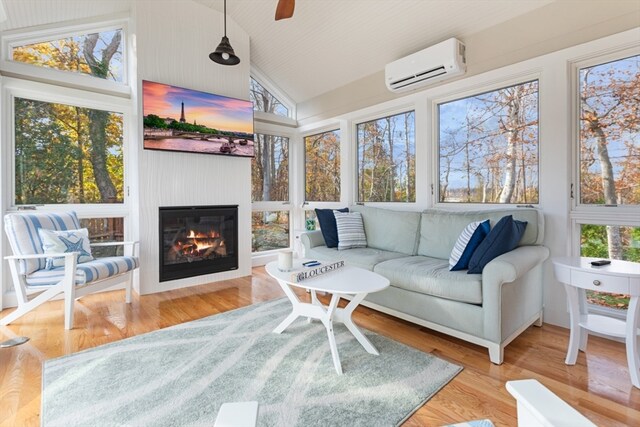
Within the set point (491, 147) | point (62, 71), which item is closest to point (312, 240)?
point (491, 147)

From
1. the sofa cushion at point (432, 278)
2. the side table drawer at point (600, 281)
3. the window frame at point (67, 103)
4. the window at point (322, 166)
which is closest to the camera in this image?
the side table drawer at point (600, 281)

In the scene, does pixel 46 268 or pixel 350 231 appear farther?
pixel 350 231

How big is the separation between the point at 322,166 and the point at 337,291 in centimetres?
331

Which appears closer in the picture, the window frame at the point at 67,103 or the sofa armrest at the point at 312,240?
the window frame at the point at 67,103

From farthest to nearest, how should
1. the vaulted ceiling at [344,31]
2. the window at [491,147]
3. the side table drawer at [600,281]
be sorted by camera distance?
the vaulted ceiling at [344,31], the window at [491,147], the side table drawer at [600,281]

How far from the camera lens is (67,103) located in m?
3.41

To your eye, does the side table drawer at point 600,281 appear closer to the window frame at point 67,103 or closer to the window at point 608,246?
the window at point 608,246

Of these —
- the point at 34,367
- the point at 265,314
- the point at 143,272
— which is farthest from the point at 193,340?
the point at 143,272

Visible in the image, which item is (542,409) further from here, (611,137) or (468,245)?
(611,137)

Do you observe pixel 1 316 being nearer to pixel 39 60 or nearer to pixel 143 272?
pixel 143 272

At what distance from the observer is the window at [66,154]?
3203 mm

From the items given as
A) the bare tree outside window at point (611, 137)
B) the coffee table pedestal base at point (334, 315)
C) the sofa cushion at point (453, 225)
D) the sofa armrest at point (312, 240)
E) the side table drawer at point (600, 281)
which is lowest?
the coffee table pedestal base at point (334, 315)

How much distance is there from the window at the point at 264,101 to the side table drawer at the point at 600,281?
14.3 ft

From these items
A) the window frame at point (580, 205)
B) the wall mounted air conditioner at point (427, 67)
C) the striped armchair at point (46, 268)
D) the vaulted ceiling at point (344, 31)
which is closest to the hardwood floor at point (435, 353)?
the striped armchair at point (46, 268)
